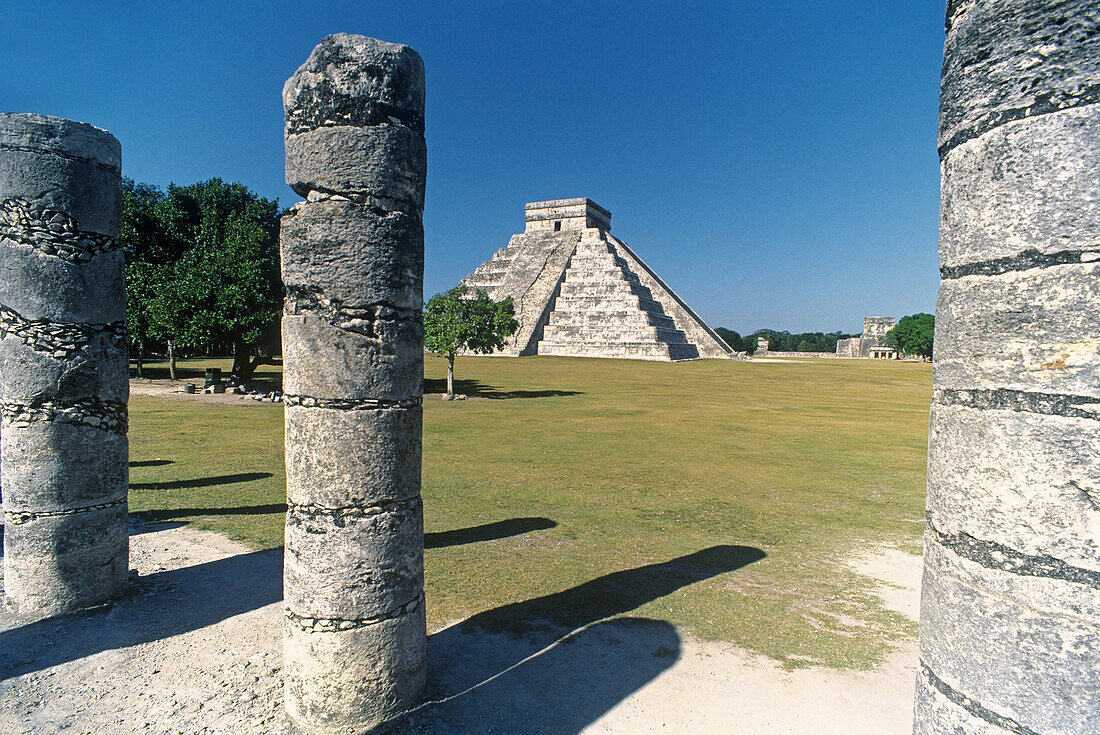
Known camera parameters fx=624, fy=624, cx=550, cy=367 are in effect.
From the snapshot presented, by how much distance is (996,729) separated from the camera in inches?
87.6

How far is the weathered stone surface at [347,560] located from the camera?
3.86m

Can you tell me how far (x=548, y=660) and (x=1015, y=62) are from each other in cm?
433

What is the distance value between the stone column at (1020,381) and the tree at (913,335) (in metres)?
63.3

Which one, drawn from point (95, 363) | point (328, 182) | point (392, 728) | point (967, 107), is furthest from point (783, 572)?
point (95, 363)

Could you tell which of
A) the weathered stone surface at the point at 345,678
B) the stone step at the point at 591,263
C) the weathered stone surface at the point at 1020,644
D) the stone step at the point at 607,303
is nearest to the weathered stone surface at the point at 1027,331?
the weathered stone surface at the point at 1020,644

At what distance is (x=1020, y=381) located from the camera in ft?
7.14

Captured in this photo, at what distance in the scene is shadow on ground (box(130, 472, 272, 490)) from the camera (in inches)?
361

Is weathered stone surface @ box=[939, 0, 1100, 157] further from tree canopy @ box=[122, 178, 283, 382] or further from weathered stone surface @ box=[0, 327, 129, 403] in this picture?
tree canopy @ box=[122, 178, 283, 382]

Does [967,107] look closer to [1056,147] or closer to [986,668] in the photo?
[1056,147]

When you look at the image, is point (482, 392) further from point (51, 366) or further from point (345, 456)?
point (345, 456)

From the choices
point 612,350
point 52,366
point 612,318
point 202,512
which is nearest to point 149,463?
point 202,512

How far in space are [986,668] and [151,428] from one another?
51.3 feet

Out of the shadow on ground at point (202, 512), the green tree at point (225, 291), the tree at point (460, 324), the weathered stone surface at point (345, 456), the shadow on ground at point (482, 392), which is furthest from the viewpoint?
the shadow on ground at point (482, 392)

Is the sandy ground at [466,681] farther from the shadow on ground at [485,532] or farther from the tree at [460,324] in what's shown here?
the tree at [460,324]
